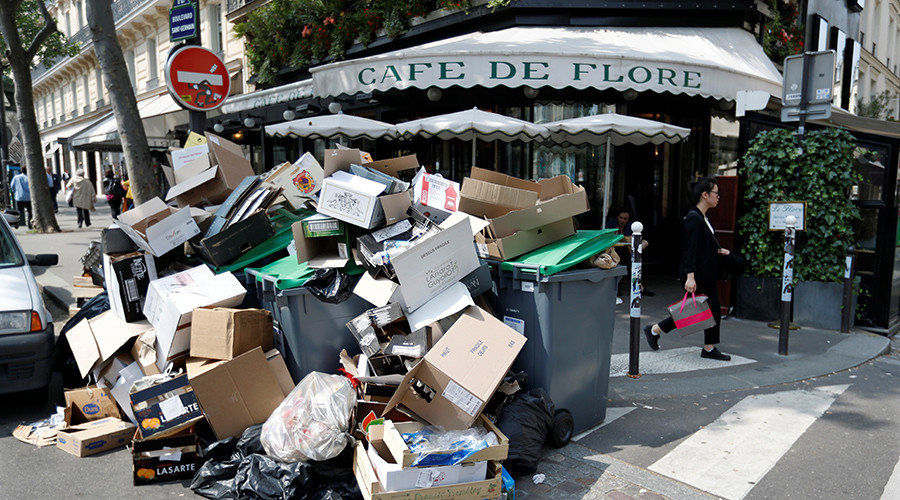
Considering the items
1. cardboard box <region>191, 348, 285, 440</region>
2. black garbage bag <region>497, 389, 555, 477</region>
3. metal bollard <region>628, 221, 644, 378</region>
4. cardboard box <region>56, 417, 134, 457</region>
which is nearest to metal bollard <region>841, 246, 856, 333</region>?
metal bollard <region>628, 221, 644, 378</region>

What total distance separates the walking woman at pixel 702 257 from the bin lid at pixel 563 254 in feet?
6.13

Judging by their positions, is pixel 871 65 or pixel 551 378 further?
pixel 871 65

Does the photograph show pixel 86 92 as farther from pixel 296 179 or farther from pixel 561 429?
pixel 561 429

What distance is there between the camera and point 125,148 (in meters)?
7.40

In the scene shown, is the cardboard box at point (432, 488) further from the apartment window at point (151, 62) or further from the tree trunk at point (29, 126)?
the apartment window at point (151, 62)

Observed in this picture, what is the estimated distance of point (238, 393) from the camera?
3.66m

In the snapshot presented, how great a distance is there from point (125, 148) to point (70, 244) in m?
7.40

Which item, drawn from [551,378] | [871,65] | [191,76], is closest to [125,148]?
[191,76]

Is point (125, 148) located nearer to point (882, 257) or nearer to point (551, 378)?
point (551, 378)

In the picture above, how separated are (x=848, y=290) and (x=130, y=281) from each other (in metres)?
7.16

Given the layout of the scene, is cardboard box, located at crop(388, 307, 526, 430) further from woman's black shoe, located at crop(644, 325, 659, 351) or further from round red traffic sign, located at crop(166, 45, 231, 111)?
round red traffic sign, located at crop(166, 45, 231, 111)

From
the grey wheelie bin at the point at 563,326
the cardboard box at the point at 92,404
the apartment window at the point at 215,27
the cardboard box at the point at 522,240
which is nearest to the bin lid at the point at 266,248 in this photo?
the cardboard box at the point at 92,404

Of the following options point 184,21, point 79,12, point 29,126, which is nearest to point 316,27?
point 29,126

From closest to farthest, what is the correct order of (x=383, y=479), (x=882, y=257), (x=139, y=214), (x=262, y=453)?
(x=383, y=479) < (x=262, y=453) < (x=139, y=214) < (x=882, y=257)
